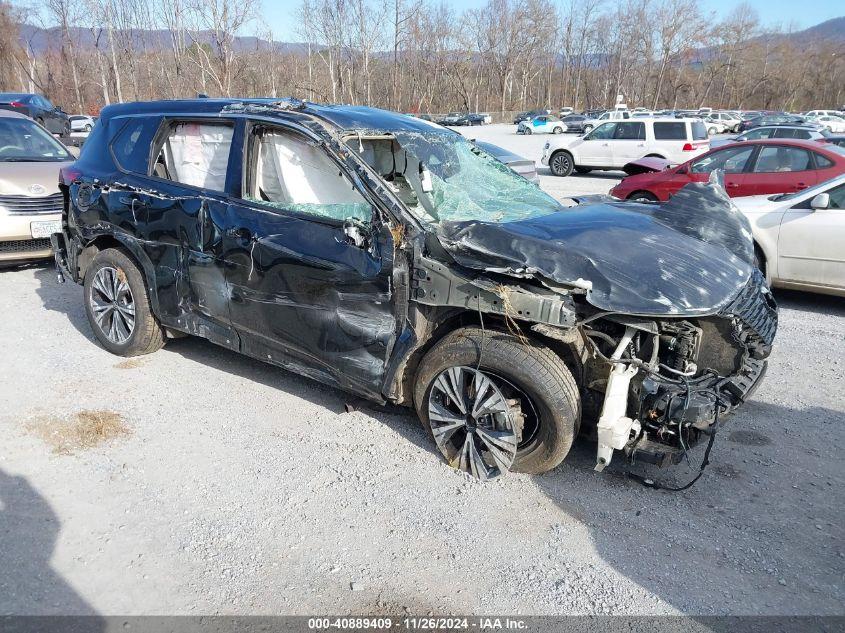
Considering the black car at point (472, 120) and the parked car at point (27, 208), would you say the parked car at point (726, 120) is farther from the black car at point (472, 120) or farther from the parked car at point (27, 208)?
the parked car at point (27, 208)

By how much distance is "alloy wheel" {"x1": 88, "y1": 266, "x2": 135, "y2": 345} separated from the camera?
501 centimetres

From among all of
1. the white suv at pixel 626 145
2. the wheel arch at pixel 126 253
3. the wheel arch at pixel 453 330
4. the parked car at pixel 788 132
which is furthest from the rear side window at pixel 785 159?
the parked car at pixel 788 132

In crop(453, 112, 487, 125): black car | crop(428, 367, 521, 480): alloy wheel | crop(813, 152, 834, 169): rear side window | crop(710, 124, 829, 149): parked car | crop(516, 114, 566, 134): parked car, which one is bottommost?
crop(428, 367, 521, 480): alloy wheel

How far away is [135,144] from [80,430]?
2.19 m

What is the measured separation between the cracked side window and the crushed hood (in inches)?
32.0

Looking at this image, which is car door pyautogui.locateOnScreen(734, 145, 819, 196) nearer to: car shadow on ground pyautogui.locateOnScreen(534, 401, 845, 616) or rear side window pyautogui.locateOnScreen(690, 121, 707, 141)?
rear side window pyautogui.locateOnScreen(690, 121, 707, 141)

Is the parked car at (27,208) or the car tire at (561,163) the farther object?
the car tire at (561,163)

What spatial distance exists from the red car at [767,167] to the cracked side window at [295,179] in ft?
28.0

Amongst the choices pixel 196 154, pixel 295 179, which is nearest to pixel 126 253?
pixel 196 154

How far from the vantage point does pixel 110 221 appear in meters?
4.96

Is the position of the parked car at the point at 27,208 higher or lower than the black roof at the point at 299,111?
lower

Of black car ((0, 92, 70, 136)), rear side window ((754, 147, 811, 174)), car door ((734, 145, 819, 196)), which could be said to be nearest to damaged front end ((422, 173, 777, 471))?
car door ((734, 145, 819, 196))

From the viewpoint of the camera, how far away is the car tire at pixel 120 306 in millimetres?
4910

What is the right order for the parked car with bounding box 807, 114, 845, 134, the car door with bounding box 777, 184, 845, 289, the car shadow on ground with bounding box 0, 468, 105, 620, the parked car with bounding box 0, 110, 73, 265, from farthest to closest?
the parked car with bounding box 807, 114, 845, 134, the parked car with bounding box 0, 110, 73, 265, the car door with bounding box 777, 184, 845, 289, the car shadow on ground with bounding box 0, 468, 105, 620
